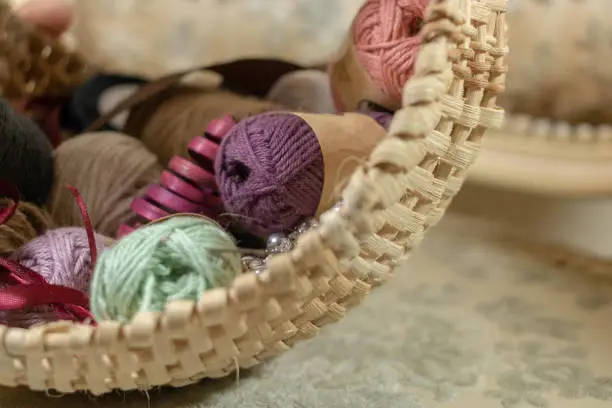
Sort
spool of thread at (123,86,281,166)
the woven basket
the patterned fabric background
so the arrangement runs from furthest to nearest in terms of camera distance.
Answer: the patterned fabric background → spool of thread at (123,86,281,166) → the woven basket

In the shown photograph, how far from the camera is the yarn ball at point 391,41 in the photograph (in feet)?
1.63

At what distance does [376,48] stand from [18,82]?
41 cm

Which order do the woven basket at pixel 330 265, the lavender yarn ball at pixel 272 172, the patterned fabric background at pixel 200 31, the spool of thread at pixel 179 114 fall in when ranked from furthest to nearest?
1. the patterned fabric background at pixel 200 31
2. the spool of thread at pixel 179 114
3. the lavender yarn ball at pixel 272 172
4. the woven basket at pixel 330 265

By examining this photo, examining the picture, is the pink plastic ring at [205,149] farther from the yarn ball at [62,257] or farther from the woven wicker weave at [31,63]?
the woven wicker weave at [31,63]

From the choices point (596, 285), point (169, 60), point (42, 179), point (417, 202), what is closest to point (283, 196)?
point (417, 202)

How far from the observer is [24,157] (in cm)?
53

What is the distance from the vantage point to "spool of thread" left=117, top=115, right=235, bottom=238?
0.49 meters

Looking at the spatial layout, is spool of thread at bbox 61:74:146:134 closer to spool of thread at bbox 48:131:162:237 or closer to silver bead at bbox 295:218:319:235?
spool of thread at bbox 48:131:162:237

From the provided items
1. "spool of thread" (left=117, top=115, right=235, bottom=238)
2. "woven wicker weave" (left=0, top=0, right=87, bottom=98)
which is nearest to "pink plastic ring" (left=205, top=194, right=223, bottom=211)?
"spool of thread" (left=117, top=115, right=235, bottom=238)

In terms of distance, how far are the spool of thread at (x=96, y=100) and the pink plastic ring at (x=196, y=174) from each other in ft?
0.70

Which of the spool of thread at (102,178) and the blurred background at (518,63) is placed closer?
the spool of thread at (102,178)

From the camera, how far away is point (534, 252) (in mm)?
724

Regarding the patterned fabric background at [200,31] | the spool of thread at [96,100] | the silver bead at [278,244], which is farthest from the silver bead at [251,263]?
the patterned fabric background at [200,31]

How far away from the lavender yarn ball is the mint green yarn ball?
0.05m
